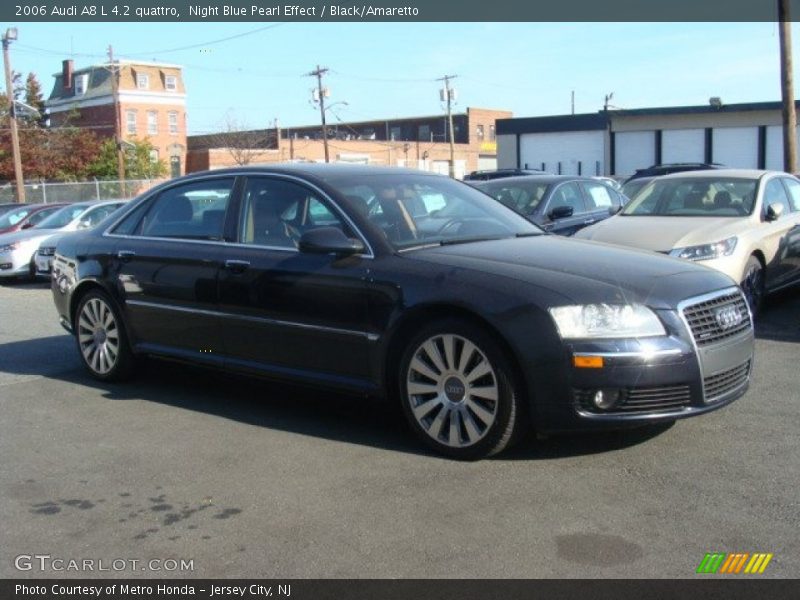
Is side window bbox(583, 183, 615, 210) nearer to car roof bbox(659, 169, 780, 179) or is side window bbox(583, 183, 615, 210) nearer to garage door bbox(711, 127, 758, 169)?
car roof bbox(659, 169, 780, 179)

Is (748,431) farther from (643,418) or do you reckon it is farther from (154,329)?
(154,329)

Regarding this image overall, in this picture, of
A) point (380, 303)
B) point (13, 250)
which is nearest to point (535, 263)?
point (380, 303)

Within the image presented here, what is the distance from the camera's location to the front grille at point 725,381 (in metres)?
4.55

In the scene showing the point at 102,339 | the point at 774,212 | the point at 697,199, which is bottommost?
the point at 102,339

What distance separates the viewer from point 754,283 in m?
8.62

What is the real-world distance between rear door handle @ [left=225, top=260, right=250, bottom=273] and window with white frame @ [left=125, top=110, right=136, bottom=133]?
213 ft

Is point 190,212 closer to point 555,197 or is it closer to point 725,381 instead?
point 725,381

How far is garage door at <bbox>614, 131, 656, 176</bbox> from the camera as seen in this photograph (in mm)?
42312

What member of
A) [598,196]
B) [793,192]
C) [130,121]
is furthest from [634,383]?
[130,121]

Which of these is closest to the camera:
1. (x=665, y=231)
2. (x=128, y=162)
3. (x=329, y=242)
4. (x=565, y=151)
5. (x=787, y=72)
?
(x=329, y=242)

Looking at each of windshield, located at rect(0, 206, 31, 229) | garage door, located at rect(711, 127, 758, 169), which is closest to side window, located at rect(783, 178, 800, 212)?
windshield, located at rect(0, 206, 31, 229)

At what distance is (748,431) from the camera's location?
5.05 meters

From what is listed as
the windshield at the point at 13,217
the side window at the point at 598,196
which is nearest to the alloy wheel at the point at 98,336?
the side window at the point at 598,196
